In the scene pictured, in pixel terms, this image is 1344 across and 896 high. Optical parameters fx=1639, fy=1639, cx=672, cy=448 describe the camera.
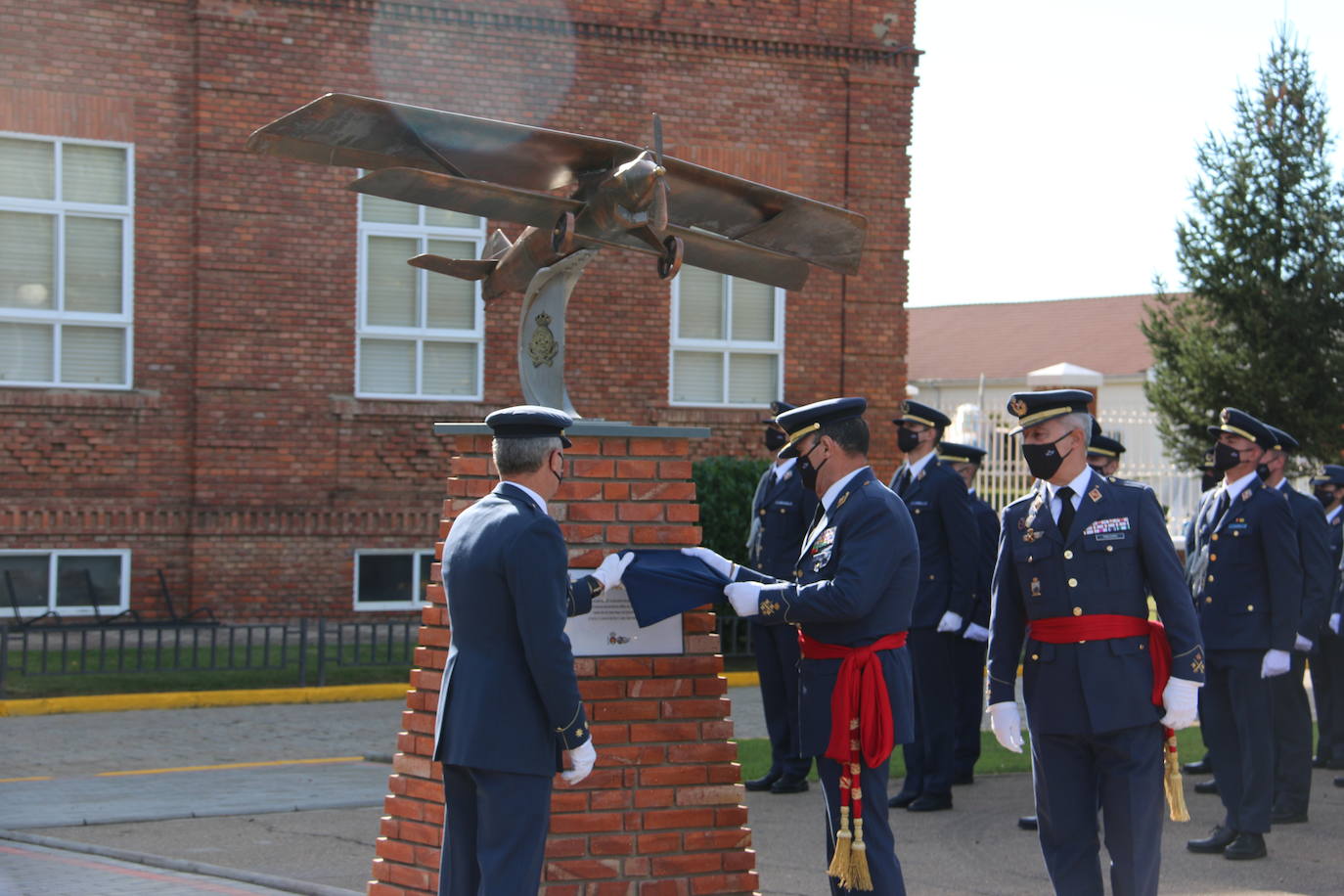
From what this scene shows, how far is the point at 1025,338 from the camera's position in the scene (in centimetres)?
5125

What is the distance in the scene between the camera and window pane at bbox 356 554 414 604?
690 inches

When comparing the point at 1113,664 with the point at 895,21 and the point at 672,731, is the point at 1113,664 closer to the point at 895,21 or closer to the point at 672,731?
the point at 672,731

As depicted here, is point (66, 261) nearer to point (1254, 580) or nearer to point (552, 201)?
point (552, 201)

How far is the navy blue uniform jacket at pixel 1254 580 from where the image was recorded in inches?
320

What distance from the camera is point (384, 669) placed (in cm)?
1470

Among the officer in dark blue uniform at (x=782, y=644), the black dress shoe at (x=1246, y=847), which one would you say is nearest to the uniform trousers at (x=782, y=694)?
the officer in dark blue uniform at (x=782, y=644)

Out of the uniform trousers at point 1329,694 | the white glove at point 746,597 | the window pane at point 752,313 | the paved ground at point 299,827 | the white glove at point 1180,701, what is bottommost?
the paved ground at point 299,827

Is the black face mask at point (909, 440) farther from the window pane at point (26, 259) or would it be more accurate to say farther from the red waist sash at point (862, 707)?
the window pane at point (26, 259)

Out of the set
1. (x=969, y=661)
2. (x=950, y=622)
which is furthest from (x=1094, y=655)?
(x=969, y=661)

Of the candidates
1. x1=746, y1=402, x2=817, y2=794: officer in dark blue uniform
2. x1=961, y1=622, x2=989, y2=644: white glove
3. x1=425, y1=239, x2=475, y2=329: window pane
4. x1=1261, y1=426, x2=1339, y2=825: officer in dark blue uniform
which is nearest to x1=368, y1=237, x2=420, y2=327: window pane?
x1=425, y1=239, x2=475, y2=329: window pane

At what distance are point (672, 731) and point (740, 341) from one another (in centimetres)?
1315

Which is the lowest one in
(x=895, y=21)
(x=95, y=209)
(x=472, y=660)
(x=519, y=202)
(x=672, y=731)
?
(x=672, y=731)

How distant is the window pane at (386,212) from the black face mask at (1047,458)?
1247cm

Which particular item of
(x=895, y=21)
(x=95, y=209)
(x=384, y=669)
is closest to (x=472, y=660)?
(x=384, y=669)
